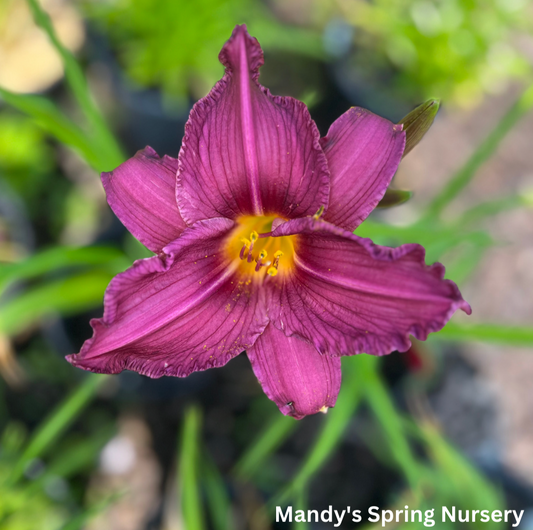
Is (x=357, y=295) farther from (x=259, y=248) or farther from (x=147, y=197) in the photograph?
(x=147, y=197)

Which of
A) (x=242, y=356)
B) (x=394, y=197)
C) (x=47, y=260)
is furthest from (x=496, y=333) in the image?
(x=242, y=356)

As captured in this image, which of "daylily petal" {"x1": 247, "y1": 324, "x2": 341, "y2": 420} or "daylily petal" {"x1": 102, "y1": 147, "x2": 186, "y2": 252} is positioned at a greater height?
"daylily petal" {"x1": 102, "y1": 147, "x2": 186, "y2": 252}

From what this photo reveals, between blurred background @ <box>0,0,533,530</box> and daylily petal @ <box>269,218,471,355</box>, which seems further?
blurred background @ <box>0,0,533,530</box>

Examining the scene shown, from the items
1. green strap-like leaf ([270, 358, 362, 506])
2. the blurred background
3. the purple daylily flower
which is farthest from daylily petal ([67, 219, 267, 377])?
green strap-like leaf ([270, 358, 362, 506])

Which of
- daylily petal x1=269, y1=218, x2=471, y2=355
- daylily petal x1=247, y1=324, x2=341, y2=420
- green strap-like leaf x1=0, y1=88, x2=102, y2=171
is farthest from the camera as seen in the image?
green strap-like leaf x1=0, y1=88, x2=102, y2=171

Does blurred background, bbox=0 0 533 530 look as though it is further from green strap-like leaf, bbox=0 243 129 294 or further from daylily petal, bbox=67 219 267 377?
daylily petal, bbox=67 219 267 377

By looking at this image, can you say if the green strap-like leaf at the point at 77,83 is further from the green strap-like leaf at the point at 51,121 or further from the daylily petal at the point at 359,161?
the daylily petal at the point at 359,161

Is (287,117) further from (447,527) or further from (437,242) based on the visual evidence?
(447,527)

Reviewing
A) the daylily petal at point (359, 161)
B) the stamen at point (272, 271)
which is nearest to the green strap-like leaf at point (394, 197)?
the daylily petal at point (359, 161)
